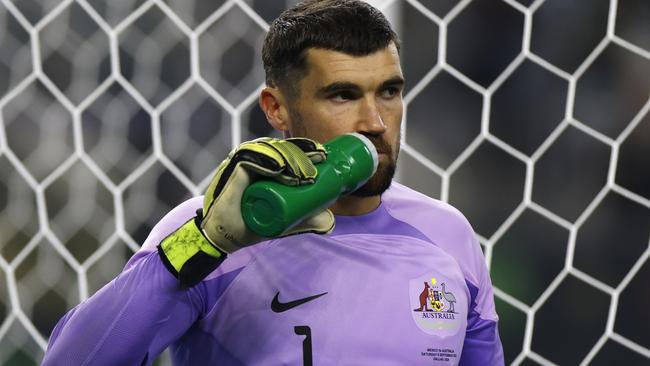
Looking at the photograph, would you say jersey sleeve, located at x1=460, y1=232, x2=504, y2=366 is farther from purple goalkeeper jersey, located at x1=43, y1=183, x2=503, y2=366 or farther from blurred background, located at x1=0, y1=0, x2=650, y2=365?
blurred background, located at x1=0, y1=0, x2=650, y2=365

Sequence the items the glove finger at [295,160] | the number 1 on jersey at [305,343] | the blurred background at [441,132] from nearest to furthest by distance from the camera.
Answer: the glove finger at [295,160] → the number 1 on jersey at [305,343] → the blurred background at [441,132]

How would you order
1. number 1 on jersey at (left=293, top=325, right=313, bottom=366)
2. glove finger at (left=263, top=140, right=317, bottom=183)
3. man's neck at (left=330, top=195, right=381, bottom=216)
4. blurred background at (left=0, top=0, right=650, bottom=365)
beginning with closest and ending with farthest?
glove finger at (left=263, top=140, right=317, bottom=183)
number 1 on jersey at (left=293, top=325, right=313, bottom=366)
man's neck at (left=330, top=195, right=381, bottom=216)
blurred background at (left=0, top=0, right=650, bottom=365)

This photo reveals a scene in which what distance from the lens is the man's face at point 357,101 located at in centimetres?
73

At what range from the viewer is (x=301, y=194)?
0.56m

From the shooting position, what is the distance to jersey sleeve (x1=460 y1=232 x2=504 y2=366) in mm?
840

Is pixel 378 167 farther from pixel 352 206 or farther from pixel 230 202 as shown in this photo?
pixel 230 202

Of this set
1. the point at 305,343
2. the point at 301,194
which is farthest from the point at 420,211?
the point at 301,194

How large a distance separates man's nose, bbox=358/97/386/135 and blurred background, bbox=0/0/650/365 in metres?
0.49

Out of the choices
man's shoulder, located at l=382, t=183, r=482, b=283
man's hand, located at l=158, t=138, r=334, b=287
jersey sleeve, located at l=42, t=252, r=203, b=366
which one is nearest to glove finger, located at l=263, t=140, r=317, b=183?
man's hand, located at l=158, t=138, r=334, b=287

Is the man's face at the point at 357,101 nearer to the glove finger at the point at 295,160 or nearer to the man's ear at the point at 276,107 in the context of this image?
the man's ear at the point at 276,107

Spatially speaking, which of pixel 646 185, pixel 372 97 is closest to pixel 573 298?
pixel 646 185

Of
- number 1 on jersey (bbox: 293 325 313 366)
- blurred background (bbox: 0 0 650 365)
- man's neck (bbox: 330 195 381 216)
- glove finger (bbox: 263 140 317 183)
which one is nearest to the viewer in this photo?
glove finger (bbox: 263 140 317 183)

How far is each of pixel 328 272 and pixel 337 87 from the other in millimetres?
189

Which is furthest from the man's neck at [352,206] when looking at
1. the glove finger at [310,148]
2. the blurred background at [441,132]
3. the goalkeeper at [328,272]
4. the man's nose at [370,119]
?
the blurred background at [441,132]
